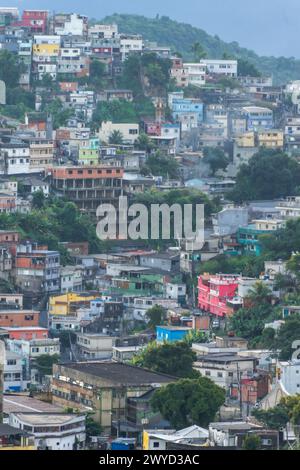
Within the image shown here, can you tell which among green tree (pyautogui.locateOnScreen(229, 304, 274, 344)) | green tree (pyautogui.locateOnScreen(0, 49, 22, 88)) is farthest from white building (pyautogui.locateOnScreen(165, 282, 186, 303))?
green tree (pyautogui.locateOnScreen(0, 49, 22, 88))

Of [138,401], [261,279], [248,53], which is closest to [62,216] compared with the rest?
[261,279]

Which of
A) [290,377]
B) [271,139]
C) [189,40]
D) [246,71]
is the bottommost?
[290,377]

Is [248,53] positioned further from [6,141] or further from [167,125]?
[6,141]

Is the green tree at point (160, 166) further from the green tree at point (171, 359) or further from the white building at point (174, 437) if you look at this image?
the white building at point (174, 437)

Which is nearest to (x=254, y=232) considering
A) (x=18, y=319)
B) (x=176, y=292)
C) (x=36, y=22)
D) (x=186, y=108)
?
(x=176, y=292)

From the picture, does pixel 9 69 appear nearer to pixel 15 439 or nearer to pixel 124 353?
pixel 124 353

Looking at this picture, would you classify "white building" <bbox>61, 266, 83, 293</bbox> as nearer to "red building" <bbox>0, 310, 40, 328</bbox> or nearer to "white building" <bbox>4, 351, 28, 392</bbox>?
"red building" <bbox>0, 310, 40, 328</bbox>
